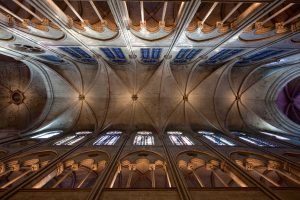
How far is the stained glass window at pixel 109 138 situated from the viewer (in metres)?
11.4

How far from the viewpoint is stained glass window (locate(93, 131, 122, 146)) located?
37.5 feet

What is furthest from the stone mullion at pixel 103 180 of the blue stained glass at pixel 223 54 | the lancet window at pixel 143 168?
the blue stained glass at pixel 223 54

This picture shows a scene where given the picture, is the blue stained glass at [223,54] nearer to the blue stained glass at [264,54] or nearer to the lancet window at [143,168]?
the blue stained glass at [264,54]

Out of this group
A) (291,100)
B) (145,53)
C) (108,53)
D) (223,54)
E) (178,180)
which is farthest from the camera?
(291,100)

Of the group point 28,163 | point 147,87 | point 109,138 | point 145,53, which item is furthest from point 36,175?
point 147,87

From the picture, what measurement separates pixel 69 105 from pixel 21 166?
7286 millimetres

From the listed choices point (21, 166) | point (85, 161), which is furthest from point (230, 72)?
point (21, 166)

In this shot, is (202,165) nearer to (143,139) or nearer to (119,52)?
(143,139)

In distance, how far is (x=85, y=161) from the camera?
887 centimetres

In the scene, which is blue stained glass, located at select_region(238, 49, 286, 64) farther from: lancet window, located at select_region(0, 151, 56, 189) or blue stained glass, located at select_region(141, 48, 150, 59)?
lancet window, located at select_region(0, 151, 56, 189)

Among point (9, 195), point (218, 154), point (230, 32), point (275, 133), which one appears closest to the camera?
point (9, 195)

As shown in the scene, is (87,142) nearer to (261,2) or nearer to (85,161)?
(85,161)

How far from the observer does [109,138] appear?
1259 cm

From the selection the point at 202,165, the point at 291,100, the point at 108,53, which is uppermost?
the point at 108,53
